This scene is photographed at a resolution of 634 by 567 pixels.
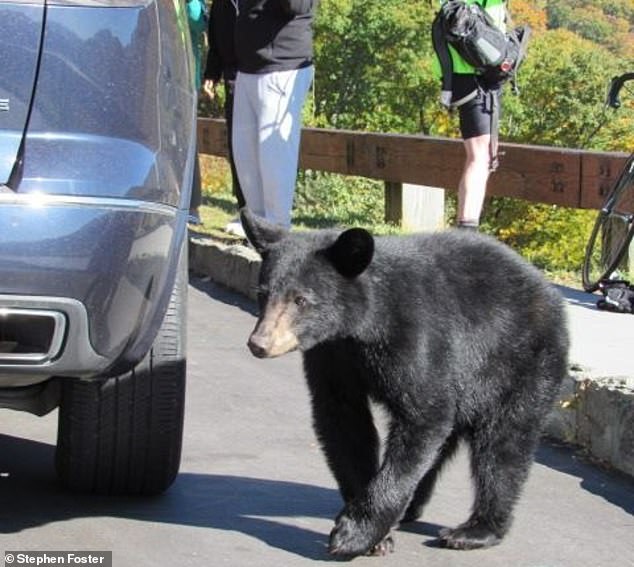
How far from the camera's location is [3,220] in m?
3.68

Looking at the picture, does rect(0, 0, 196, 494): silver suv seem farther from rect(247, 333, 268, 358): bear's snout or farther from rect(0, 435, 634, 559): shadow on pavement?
rect(0, 435, 634, 559): shadow on pavement

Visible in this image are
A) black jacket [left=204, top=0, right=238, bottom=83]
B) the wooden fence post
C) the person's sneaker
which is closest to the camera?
black jacket [left=204, top=0, right=238, bottom=83]

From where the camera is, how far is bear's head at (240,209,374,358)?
4.00 meters

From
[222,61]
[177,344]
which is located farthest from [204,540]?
[222,61]

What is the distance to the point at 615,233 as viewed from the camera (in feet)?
29.1

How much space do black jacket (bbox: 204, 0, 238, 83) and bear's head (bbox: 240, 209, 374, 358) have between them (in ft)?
17.8

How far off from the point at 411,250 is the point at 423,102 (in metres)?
18.7

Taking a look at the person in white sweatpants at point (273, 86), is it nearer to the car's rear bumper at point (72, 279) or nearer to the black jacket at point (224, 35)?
the black jacket at point (224, 35)

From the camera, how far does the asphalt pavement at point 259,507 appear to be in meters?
4.36

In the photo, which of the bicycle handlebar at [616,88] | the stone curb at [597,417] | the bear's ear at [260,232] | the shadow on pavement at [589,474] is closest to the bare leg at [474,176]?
the bicycle handlebar at [616,88]

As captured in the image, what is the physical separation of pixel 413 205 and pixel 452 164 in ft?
4.90

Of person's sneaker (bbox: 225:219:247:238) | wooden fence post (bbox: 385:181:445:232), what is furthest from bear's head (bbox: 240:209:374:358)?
wooden fence post (bbox: 385:181:445:232)

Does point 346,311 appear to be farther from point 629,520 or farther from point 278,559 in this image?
point 629,520

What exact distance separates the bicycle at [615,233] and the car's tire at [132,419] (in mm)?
4281
